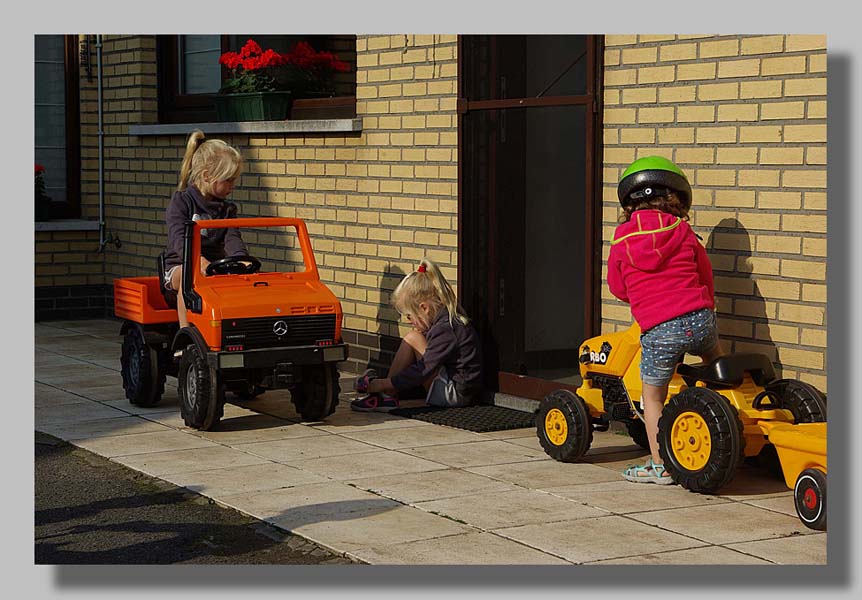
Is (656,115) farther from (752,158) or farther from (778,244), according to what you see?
(778,244)

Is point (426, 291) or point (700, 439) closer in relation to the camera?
point (700, 439)

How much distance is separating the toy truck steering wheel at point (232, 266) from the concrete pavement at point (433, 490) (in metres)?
0.85

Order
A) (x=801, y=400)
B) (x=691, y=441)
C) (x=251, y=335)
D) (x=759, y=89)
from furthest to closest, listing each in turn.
A: (x=251, y=335) < (x=759, y=89) < (x=801, y=400) < (x=691, y=441)

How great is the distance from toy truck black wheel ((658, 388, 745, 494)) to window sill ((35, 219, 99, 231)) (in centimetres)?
855

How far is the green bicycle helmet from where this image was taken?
6.65 metres

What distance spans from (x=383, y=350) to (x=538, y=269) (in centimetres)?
120

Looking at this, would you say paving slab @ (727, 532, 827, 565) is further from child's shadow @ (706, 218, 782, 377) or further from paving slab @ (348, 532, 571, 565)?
child's shadow @ (706, 218, 782, 377)

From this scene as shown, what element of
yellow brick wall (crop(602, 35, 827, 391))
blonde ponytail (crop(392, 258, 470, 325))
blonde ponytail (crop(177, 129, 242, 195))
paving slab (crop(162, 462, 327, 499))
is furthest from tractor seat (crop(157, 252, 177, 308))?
yellow brick wall (crop(602, 35, 827, 391))

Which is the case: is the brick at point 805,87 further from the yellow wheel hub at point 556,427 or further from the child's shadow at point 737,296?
the yellow wheel hub at point 556,427

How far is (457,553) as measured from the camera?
5477 millimetres

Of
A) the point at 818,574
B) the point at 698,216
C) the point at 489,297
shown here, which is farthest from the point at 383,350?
the point at 818,574

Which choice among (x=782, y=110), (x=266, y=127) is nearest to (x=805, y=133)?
(x=782, y=110)

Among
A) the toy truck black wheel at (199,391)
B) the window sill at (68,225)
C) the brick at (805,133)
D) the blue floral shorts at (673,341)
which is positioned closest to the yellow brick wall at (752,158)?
the brick at (805,133)

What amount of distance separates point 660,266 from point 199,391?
2.69 m
